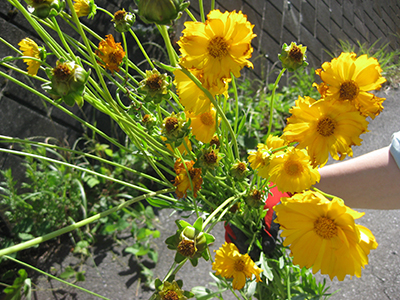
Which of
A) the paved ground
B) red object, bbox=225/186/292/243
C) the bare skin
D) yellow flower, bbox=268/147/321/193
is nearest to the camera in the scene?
yellow flower, bbox=268/147/321/193

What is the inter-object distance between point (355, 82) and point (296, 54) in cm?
8

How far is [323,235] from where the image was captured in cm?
28

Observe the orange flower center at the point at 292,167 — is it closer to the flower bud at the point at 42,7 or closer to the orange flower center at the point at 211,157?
the orange flower center at the point at 211,157

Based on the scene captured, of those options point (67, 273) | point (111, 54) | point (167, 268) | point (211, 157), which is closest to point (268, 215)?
point (211, 157)

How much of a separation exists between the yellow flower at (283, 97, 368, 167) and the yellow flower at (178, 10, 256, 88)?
0.07 metres

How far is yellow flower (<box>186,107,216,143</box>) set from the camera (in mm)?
322

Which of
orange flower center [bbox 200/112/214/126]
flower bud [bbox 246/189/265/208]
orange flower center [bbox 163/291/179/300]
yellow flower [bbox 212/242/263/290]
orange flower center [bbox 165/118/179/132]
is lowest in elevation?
orange flower center [bbox 163/291/179/300]

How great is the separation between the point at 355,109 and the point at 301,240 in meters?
0.14

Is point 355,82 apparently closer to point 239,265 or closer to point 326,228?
point 326,228

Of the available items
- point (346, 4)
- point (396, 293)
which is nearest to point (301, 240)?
point (396, 293)

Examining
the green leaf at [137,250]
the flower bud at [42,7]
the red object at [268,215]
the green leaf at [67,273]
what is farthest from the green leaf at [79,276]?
the flower bud at [42,7]

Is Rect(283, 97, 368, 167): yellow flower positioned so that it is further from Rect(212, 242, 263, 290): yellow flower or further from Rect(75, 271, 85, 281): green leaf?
Rect(75, 271, 85, 281): green leaf

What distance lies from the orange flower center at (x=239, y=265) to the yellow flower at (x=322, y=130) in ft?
0.66

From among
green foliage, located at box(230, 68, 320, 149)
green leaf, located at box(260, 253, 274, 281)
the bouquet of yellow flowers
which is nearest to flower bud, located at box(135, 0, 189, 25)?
the bouquet of yellow flowers
